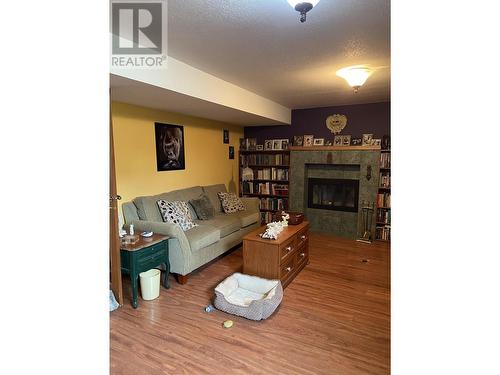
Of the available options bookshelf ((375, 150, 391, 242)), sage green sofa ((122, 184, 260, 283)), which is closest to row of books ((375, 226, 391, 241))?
bookshelf ((375, 150, 391, 242))

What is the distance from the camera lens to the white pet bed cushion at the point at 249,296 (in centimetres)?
234

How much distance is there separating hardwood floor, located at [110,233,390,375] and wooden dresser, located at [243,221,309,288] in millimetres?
190

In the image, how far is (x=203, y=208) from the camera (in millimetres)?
4000

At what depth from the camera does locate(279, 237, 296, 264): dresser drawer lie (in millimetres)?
2904

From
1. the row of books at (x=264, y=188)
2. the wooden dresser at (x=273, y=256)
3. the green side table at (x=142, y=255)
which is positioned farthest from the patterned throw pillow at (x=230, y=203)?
the green side table at (x=142, y=255)

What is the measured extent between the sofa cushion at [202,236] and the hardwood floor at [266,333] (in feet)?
1.31

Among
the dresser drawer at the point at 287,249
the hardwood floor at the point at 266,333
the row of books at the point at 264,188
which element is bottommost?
the hardwood floor at the point at 266,333

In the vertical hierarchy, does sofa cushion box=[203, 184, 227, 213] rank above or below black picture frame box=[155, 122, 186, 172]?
below

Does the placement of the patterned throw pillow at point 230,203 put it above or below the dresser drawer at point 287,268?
above

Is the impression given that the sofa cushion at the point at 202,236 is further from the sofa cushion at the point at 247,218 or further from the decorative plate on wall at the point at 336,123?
the decorative plate on wall at the point at 336,123

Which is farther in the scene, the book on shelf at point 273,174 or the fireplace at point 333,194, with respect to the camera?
the book on shelf at point 273,174

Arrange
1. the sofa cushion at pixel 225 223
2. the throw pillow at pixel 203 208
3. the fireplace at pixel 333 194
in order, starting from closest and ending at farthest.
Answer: the sofa cushion at pixel 225 223 < the throw pillow at pixel 203 208 < the fireplace at pixel 333 194

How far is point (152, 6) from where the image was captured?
5.44 ft

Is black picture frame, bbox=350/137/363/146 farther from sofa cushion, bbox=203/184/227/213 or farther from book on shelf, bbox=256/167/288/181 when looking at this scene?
sofa cushion, bbox=203/184/227/213
